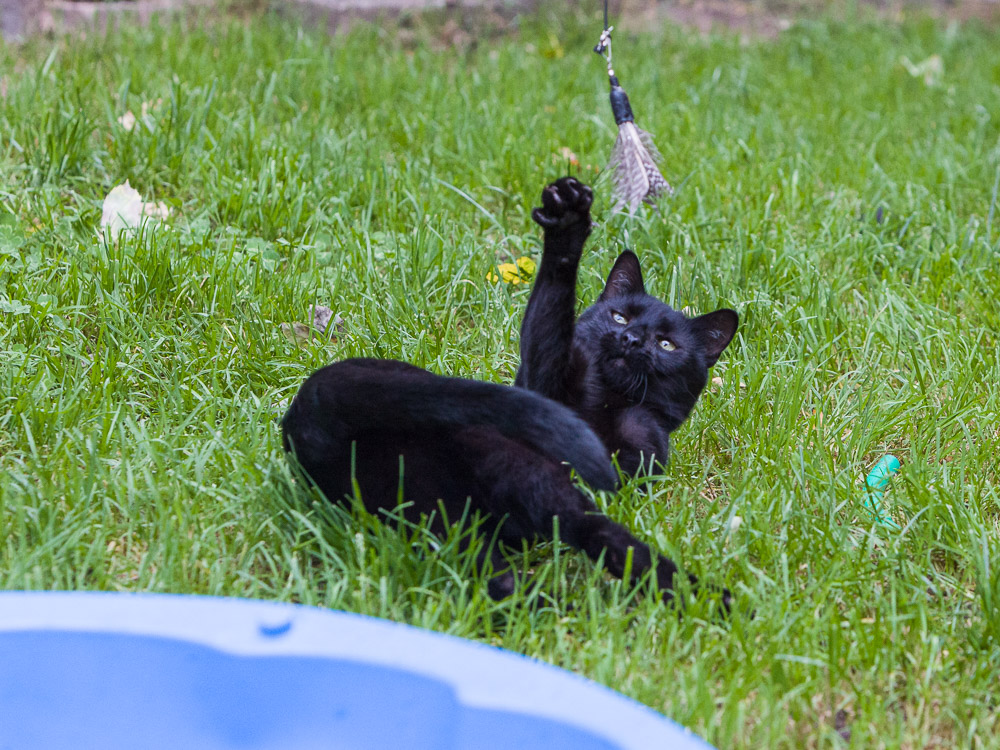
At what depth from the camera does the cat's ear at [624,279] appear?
8.38 feet

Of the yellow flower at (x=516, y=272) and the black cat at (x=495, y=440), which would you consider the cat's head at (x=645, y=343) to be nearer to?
the black cat at (x=495, y=440)

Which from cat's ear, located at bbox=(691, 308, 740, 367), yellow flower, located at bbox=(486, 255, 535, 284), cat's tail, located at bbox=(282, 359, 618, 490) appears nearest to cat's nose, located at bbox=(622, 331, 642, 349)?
cat's ear, located at bbox=(691, 308, 740, 367)

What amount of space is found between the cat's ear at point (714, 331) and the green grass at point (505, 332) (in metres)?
0.15

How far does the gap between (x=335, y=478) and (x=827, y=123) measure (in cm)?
345

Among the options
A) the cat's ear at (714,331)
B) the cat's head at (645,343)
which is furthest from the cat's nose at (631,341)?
the cat's ear at (714,331)

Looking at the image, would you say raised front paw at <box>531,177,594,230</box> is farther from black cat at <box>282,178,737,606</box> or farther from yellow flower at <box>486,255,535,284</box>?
yellow flower at <box>486,255,535,284</box>

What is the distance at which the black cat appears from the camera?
172 cm

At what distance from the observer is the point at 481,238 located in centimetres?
318

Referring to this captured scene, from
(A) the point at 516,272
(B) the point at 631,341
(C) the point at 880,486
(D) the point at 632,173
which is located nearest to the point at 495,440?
(B) the point at 631,341

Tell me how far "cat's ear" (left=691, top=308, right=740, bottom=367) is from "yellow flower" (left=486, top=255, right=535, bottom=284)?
72 cm

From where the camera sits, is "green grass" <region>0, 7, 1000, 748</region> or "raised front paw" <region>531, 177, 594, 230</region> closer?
"green grass" <region>0, 7, 1000, 748</region>

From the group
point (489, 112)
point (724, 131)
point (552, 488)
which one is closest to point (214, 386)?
point (552, 488)

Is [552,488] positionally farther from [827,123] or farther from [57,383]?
[827,123]

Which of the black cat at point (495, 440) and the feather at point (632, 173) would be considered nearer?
the black cat at point (495, 440)
